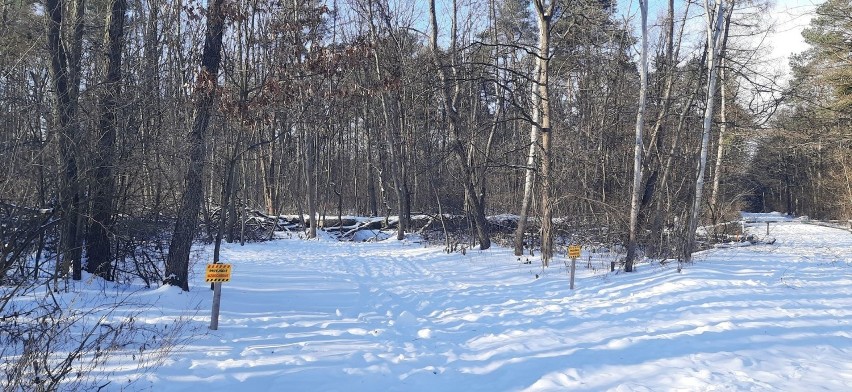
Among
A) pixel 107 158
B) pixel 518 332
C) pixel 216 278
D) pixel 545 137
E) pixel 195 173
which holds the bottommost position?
pixel 518 332

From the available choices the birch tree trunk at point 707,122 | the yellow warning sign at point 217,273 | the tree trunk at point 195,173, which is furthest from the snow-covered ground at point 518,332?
the birch tree trunk at point 707,122

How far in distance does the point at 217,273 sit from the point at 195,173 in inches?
99.4

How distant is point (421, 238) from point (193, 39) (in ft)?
44.8

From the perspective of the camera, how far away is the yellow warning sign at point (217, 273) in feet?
22.0

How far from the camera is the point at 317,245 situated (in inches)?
852

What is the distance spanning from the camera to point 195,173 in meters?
8.67

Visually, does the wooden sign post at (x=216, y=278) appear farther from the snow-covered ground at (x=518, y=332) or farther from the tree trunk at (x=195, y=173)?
the tree trunk at (x=195, y=173)

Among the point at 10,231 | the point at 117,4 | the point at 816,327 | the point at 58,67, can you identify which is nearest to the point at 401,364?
the point at 10,231

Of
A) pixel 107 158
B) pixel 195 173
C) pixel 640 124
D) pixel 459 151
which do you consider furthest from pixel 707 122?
pixel 107 158

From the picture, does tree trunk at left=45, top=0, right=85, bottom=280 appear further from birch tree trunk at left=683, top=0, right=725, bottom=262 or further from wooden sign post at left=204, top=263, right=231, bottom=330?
birch tree trunk at left=683, top=0, right=725, bottom=262

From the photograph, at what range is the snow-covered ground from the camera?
522cm

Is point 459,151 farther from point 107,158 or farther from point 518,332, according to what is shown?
point 107,158

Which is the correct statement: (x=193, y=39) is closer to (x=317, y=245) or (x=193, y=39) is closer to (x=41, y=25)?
(x=41, y=25)

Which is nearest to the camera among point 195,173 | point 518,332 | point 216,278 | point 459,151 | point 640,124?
point 216,278
